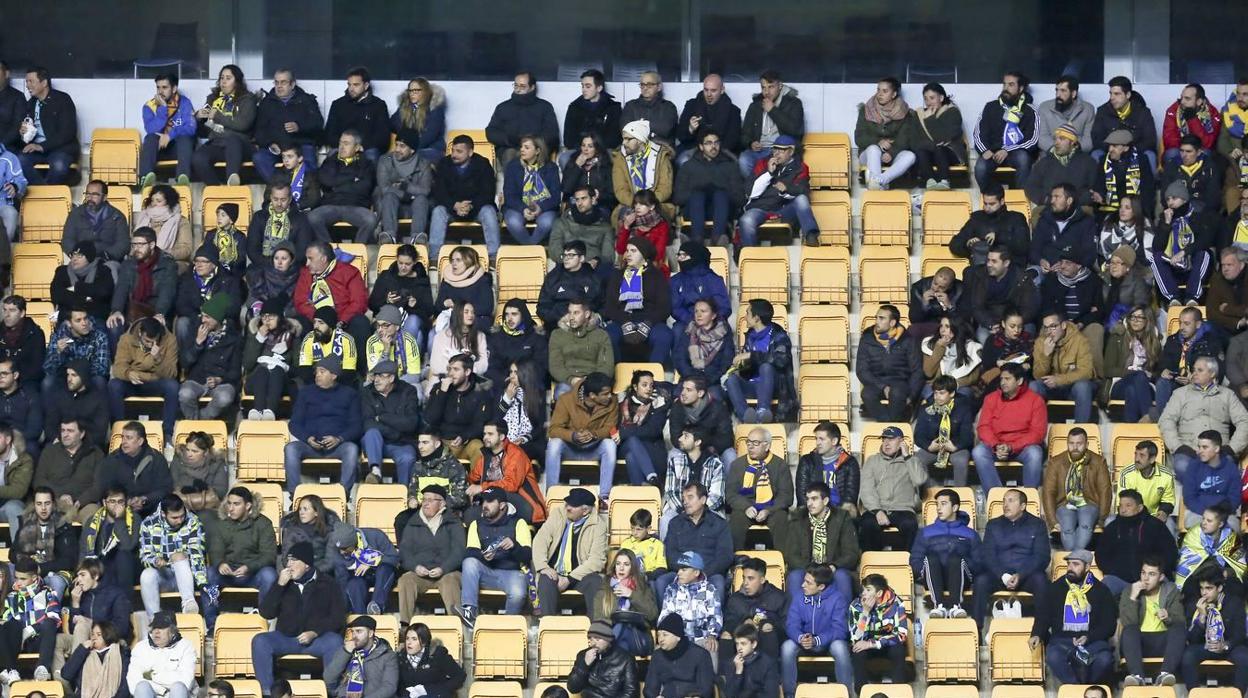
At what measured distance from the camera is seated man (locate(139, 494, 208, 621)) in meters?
16.4

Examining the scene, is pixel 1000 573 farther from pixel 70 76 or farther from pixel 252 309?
pixel 70 76

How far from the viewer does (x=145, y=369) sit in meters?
17.9

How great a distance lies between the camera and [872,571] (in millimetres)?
16422

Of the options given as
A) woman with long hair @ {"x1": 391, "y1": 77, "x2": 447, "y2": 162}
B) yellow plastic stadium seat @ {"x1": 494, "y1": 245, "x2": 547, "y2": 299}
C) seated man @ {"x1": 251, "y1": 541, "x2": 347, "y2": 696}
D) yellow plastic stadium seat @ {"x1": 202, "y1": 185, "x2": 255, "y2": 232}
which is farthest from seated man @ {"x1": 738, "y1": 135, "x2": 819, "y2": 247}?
seated man @ {"x1": 251, "y1": 541, "x2": 347, "y2": 696}

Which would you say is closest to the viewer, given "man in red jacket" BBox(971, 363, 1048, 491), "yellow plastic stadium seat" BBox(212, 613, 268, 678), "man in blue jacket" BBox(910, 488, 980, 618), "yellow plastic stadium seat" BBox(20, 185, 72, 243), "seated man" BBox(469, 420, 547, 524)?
"yellow plastic stadium seat" BBox(212, 613, 268, 678)

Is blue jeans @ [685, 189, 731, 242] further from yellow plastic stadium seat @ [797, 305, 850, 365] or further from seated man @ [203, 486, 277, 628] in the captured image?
seated man @ [203, 486, 277, 628]

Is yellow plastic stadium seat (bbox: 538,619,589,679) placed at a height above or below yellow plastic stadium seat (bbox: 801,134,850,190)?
below

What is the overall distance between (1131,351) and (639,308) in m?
3.56

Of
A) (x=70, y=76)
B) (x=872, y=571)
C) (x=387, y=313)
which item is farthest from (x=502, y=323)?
(x=70, y=76)

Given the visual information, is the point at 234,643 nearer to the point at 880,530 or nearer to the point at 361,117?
the point at 880,530

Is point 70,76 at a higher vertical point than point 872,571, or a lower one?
higher

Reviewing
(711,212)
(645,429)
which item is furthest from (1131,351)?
(645,429)

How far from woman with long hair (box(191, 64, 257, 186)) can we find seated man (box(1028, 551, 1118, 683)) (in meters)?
7.54

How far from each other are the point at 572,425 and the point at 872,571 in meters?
2.36
